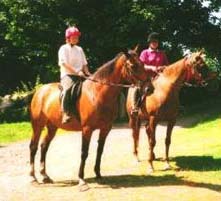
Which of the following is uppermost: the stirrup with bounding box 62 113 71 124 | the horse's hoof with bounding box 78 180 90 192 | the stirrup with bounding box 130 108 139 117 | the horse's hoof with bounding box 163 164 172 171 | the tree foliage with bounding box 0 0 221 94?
the tree foliage with bounding box 0 0 221 94

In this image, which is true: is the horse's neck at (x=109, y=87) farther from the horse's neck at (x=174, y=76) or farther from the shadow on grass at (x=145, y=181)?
the horse's neck at (x=174, y=76)

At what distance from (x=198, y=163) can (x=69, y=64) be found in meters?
4.63

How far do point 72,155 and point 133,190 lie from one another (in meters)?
6.43

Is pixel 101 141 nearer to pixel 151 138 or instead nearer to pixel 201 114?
pixel 151 138

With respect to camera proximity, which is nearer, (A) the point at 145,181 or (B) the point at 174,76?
(A) the point at 145,181

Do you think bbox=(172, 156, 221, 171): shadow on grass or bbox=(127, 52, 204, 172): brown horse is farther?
bbox=(172, 156, 221, 171): shadow on grass

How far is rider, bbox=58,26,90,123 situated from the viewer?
41.2ft

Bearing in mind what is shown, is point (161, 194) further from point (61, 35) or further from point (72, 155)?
point (61, 35)

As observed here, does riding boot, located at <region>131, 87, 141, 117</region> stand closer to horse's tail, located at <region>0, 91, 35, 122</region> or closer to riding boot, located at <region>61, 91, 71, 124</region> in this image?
Result: riding boot, located at <region>61, 91, 71, 124</region>

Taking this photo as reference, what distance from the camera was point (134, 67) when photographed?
11961mm

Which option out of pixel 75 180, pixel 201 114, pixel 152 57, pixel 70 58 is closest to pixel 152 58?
pixel 152 57

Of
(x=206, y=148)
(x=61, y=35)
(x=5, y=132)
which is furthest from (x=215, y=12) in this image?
(x=206, y=148)

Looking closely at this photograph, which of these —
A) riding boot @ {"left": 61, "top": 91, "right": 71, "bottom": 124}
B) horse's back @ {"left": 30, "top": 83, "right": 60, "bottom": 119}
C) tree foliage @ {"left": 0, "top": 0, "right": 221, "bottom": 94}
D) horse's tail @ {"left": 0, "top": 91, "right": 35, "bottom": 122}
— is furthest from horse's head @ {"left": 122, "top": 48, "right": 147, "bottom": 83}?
horse's tail @ {"left": 0, "top": 91, "right": 35, "bottom": 122}

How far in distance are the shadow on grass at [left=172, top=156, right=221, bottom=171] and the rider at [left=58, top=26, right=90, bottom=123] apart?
3753 mm
